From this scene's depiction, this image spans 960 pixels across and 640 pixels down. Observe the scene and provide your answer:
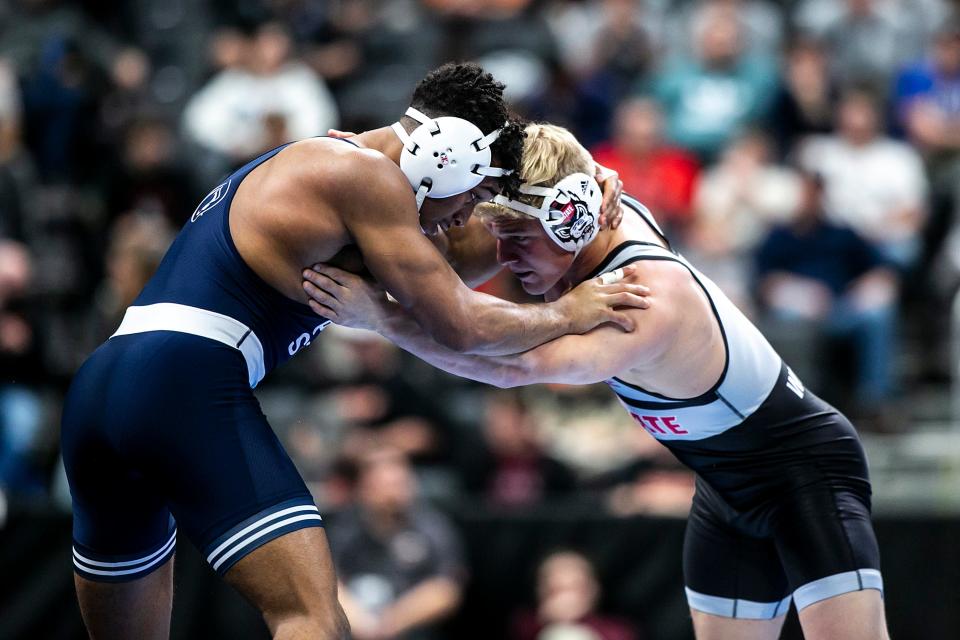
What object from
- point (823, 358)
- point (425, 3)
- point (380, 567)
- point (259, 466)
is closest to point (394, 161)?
point (259, 466)

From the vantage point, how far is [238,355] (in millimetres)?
4734

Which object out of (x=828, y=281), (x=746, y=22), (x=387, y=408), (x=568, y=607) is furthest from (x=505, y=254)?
(x=746, y=22)

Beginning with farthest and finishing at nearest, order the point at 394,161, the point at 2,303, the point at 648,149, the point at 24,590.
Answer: the point at 648,149 < the point at 2,303 < the point at 24,590 < the point at 394,161

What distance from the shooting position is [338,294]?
4.73 meters

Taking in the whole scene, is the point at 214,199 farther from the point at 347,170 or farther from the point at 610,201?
the point at 610,201

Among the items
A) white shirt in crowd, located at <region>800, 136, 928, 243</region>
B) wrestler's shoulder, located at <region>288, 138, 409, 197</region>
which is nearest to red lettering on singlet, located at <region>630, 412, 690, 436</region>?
wrestler's shoulder, located at <region>288, 138, 409, 197</region>

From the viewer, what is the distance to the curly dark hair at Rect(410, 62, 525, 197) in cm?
496

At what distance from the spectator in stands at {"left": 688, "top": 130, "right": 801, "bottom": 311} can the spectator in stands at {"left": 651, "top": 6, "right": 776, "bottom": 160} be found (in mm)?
441

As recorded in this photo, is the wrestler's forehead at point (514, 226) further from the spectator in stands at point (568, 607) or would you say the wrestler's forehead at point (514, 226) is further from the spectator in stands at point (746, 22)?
the spectator in stands at point (746, 22)

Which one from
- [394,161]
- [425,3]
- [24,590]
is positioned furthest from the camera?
[425,3]

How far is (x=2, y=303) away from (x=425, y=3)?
A: 570 centimetres

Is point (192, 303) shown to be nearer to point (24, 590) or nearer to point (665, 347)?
point (665, 347)

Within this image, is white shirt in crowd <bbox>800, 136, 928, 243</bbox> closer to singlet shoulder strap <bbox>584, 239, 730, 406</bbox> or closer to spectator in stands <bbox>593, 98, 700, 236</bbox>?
spectator in stands <bbox>593, 98, 700, 236</bbox>

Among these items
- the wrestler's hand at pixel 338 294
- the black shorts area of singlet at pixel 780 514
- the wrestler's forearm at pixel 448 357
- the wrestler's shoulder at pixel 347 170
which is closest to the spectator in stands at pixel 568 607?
the black shorts area of singlet at pixel 780 514
